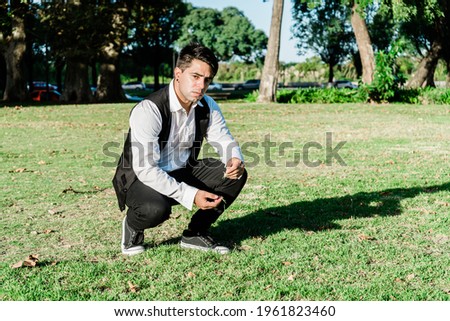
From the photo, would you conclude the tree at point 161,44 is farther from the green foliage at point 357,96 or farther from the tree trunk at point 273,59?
the green foliage at point 357,96

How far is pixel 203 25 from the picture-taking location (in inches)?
2968

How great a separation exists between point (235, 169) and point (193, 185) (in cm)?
53

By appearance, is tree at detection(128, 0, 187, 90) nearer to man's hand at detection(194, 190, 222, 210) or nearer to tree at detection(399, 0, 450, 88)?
tree at detection(399, 0, 450, 88)

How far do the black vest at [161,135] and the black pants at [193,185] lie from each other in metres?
0.08

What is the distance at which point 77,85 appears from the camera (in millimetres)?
32812

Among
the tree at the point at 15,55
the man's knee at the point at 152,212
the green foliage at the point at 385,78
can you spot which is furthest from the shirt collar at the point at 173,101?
the tree at the point at 15,55

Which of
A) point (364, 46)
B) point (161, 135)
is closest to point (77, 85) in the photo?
point (364, 46)

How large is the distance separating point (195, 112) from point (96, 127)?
13107mm

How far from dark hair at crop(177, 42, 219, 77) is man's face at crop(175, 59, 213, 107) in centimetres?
3

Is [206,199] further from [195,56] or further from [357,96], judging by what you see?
[357,96]

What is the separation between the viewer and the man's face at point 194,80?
4633 millimetres

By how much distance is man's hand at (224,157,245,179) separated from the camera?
4.93 m

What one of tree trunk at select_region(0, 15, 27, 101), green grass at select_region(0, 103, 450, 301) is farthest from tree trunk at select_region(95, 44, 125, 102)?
green grass at select_region(0, 103, 450, 301)

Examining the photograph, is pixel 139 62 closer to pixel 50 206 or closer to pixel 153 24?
pixel 153 24
